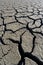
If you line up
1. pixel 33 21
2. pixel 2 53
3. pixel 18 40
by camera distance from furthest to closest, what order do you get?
pixel 33 21 → pixel 18 40 → pixel 2 53

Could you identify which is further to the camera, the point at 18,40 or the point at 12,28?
the point at 12,28

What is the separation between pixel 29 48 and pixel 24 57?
0.54 ft

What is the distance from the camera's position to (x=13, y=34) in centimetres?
156

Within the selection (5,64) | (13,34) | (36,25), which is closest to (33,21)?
(36,25)

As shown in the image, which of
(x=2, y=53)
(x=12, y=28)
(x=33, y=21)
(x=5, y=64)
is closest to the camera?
(x=5, y=64)

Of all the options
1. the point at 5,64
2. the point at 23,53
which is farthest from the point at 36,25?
the point at 5,64

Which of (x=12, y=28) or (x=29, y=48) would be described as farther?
(x=12, y=28)

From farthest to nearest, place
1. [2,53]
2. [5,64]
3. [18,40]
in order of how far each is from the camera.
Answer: [18,40], [2,53], [5,64]

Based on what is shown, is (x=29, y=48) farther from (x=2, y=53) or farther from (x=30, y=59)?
(x=2, y=53)

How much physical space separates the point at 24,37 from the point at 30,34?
122 millimetres

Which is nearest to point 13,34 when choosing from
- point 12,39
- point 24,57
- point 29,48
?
point 12,39

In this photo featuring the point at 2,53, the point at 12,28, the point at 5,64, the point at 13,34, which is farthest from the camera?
the point at 12,28

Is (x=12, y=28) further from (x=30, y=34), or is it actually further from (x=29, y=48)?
(x=29, y=48)

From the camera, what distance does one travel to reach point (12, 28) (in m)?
1.74
